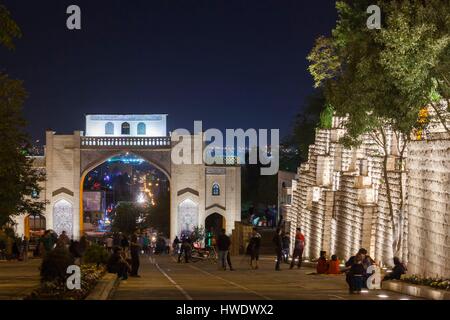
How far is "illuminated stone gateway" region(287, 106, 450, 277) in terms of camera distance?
19.8 m

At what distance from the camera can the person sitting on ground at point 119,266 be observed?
22844 mm

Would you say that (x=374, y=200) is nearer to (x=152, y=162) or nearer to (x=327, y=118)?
(x=327, y=118)

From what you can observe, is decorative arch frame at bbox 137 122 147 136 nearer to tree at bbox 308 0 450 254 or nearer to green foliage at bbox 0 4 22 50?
tree at bbox 308 0 450 254

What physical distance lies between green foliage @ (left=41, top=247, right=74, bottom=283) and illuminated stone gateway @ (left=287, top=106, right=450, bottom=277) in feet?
23.6

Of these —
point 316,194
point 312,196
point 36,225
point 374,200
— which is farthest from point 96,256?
point 36,225

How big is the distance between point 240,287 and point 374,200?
8631mm

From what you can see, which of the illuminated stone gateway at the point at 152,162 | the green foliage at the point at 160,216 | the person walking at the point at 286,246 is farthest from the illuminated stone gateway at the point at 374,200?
the green foliage at the point at 160,216

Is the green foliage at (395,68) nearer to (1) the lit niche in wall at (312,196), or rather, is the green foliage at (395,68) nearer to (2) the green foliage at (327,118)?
(1) the lit niche in wall at (312,196)

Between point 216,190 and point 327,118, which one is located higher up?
point 327,118

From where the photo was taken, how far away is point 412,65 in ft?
64.2

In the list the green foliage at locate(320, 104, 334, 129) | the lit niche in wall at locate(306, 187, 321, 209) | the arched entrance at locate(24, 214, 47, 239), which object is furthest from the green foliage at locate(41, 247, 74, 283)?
the arched entrance at locate(24, 214, 47, 239)

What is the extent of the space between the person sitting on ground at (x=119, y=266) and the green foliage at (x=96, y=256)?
245cm

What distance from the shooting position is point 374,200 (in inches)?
1107
